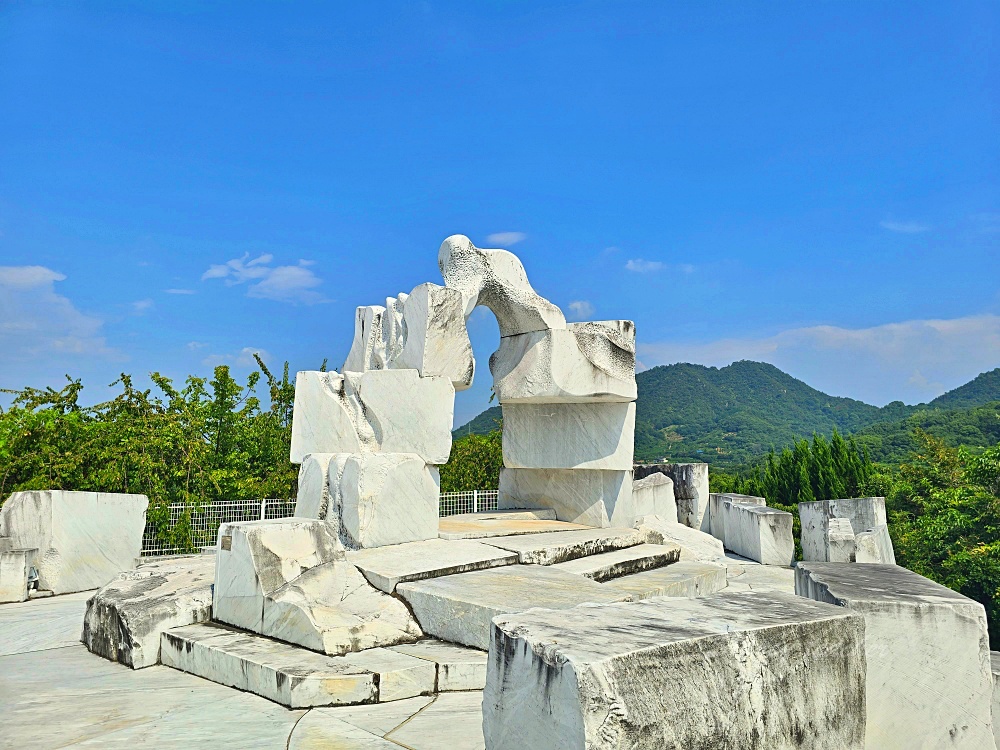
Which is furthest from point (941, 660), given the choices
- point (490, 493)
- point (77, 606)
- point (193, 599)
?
point (490, 493)

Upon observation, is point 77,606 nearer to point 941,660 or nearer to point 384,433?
point 384,433

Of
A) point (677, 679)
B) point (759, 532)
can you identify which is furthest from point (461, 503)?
point (677, 679)

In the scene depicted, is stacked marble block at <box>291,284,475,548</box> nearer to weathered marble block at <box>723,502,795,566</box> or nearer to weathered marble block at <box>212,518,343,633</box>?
weathered marble block at <box>212,518,343,633</box>

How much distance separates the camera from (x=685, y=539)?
30.3ft

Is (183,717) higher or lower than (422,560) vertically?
lower

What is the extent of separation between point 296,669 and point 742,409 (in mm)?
82469

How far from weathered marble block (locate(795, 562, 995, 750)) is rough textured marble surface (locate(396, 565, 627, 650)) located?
1887 mm

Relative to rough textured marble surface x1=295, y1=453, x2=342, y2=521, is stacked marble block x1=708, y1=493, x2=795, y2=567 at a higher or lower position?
lower

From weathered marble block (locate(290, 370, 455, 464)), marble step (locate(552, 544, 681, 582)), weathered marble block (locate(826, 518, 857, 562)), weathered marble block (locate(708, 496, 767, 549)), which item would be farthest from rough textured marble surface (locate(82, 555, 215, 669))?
weathered marble block (locate(708, 496, 767, 549))

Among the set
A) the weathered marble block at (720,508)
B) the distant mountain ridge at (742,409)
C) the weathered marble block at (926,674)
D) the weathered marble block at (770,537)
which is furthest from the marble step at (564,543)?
the distant mountain ridge at (742,409)

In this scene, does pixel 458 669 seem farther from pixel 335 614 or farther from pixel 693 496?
pixel 693 496

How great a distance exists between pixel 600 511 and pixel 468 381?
96.6 inches

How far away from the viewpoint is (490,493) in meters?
12.0

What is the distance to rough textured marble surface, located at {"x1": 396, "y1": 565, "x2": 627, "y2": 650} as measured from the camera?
4.32 m
